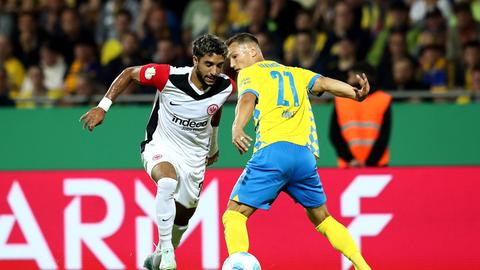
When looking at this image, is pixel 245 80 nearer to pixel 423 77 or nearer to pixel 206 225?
pixel 206 225

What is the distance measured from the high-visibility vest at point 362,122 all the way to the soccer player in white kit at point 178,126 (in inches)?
87.3

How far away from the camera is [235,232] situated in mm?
7805

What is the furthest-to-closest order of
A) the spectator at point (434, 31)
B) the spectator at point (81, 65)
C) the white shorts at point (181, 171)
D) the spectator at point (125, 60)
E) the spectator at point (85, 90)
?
the spectator at point (81, 65), the spectator at point (125, 60), the spectator at point (434, 31), the spectator at point (85, 90), the white shorts at point (181, 171)

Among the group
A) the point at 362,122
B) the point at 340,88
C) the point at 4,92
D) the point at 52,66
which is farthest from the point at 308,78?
the point at 52,66

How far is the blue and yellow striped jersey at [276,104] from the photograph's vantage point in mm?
7789

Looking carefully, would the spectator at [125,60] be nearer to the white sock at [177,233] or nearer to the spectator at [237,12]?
the spectator at [237,12]

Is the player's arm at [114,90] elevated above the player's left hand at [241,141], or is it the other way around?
the player's arm at [114,90]

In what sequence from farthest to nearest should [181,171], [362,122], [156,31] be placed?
[156,31]
[362,122]
[181,171]

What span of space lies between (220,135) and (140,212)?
2659 millimetres

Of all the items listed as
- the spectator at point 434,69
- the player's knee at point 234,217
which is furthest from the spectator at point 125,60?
the player's knee at point 234,217

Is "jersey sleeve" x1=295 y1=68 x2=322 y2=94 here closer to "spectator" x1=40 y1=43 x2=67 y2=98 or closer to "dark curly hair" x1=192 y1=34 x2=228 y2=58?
"dark curly hair" x1=192 y1=34 x2=228 y2=58

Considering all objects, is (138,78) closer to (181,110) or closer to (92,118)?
(181,110)

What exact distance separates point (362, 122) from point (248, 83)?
336 centimetres

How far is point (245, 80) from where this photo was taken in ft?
25.6
